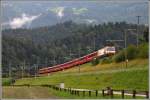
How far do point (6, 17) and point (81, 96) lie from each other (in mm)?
2265

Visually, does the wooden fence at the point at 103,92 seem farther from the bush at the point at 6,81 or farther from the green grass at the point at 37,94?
the bush at the point at 6,81

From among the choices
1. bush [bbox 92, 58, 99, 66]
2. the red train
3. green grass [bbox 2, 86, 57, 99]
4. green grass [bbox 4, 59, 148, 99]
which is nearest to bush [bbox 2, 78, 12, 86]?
green grass [bbox 2, 86, 57, 99]

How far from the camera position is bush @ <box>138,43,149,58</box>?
13.2 meters

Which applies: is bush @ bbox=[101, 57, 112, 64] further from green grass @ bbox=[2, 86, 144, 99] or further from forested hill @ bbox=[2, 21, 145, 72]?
green grass @ bbox=[2, 86, 144, 99]

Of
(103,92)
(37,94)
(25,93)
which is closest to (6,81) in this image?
(25,93)

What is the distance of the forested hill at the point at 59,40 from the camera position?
46.2 ft

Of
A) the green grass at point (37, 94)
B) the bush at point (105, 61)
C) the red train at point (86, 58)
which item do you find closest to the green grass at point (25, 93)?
the green grass at point (37, 94)

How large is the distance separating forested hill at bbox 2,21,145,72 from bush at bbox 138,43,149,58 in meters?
0.41

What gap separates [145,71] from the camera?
13.3m

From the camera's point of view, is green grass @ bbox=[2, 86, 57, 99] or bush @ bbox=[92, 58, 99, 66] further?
bush @ bbox=[92, 58, 99, 66]

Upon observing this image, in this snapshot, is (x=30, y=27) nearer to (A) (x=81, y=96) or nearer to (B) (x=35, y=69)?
(B) (x=35, y=69)

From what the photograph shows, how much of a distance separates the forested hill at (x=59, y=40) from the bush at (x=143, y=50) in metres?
0.41

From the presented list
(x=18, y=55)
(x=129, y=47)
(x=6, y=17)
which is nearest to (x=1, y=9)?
(x=6, y=17)

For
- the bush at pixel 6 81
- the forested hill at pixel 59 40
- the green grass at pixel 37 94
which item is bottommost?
the green grass at pixel 37 94
